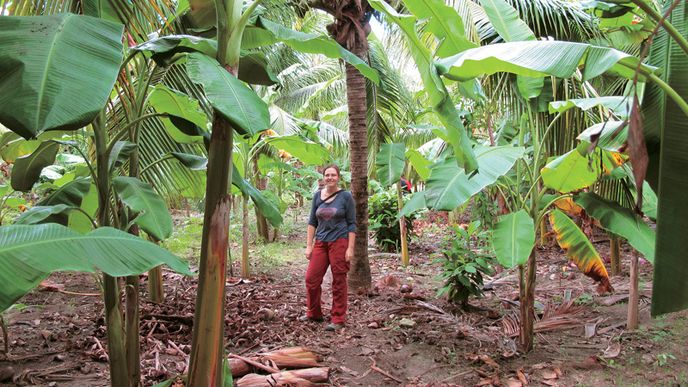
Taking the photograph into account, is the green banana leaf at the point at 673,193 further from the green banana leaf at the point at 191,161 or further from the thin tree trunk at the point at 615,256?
the thin tree trunk at the point at 615,256

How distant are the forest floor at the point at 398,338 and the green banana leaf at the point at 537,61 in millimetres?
2484

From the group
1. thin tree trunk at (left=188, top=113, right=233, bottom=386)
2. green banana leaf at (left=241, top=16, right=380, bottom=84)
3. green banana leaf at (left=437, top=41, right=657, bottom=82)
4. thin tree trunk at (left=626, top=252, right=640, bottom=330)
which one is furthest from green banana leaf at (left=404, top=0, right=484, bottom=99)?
thin tree trunk at (left=626, top=252, right=640, bottom=330)

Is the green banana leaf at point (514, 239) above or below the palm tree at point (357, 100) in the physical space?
below

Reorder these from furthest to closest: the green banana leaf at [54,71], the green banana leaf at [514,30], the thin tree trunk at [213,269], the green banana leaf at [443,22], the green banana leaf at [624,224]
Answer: the green banana leaf at [514,30]
the green banana leaf at [624,224]
the green banana leaf at [443,22]
the thin tree trunk at [213,269]
the green banana leaf at [54,71]

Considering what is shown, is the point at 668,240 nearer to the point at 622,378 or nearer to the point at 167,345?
the point at 622,378

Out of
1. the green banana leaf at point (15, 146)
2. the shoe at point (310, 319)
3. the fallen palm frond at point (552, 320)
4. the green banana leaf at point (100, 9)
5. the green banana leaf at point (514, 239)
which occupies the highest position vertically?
the green banana leaf at point (100, 9)

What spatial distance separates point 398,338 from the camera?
4402 mm

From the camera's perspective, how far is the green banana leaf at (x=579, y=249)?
3826 mm

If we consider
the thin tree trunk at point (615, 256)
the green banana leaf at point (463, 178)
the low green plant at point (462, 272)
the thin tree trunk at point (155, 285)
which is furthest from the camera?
the thin tree trunk at point (615, 256)

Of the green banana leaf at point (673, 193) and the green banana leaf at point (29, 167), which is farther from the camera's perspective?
the green banana leaf at point (29, 167)

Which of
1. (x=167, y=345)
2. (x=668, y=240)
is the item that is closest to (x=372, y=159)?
(x=167, y=345)

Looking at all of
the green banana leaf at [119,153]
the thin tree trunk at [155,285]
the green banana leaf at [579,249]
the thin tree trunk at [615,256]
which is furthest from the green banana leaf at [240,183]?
the thin tree trunk at [615,256]

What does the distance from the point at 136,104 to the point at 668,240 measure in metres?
3.10

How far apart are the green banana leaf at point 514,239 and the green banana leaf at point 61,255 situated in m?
2.50
